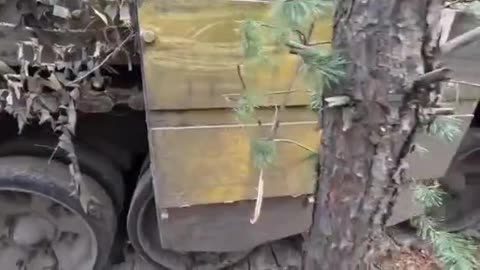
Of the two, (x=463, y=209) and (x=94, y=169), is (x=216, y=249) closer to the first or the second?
(x=94, y=169)

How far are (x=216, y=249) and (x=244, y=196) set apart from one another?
→ 0.27 metres

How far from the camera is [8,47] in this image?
1.92 m

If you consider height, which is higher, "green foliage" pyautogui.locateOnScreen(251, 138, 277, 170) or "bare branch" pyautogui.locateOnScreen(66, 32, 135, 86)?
"green foliage" pyautogui.locateOnScreen(251, 138, 277, 170)

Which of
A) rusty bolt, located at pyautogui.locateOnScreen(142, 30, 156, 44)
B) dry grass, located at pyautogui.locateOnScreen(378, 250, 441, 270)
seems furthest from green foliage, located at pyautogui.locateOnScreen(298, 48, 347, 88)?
dry grass, located at pyautogui.locateOnScreen(378, 250, 441, 270)

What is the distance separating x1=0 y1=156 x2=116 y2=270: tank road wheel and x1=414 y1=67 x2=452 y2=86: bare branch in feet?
4.49

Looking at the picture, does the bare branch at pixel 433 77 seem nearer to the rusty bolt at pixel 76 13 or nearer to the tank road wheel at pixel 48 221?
the rusty bolt at pixel 76 13

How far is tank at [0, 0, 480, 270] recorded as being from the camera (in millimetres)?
1724

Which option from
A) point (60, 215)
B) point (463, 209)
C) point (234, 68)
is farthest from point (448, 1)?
point (463, 209)

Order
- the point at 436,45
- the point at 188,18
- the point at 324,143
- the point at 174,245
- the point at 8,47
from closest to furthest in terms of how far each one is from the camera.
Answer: the point at 436,45 < the point at 324,143 < the point at 188,18 < the point at 8,47 < the point at 174,245

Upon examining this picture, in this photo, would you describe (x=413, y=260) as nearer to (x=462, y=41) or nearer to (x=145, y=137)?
(x=145, y=137)

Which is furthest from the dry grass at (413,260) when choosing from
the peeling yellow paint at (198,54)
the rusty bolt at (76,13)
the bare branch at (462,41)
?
the bare branch at (462,41)

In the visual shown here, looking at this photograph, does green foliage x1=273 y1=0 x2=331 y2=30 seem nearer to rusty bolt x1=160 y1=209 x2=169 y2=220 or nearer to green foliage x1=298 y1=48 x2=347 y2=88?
green foliage x1=298 y1=48 x2=347 y2=88

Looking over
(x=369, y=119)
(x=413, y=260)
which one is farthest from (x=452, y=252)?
(x=413, y=260)

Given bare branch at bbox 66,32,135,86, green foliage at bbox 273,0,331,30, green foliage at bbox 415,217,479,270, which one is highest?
green foliage at bbox 273,0,331,30
